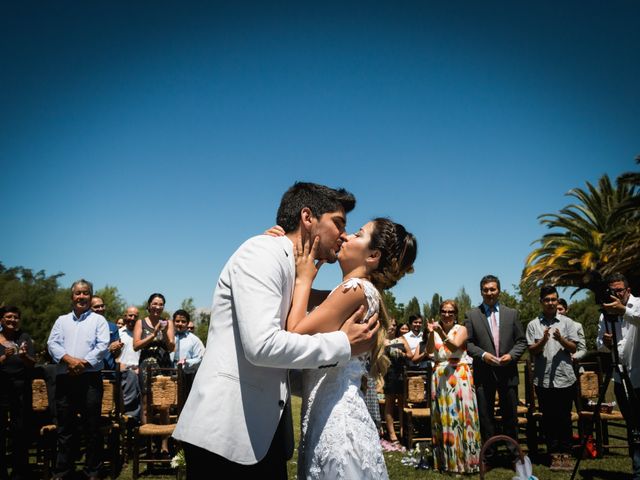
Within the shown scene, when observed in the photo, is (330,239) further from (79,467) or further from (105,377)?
(79,467)

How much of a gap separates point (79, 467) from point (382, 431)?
603 cm

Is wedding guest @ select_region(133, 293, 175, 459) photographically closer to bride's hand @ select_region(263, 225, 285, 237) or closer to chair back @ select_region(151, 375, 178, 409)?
chair back @ select_region(151, 375, 178, 409)

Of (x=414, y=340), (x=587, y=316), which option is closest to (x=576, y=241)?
(x=587, y=316)

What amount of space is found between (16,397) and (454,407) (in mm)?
6304

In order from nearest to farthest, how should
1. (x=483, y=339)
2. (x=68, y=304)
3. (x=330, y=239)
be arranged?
1. (x=330, y=239)
2. (x=483, y=339)
3. (x=68, y=304)

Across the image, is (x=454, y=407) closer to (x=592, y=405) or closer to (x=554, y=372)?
(x=554, y=372)

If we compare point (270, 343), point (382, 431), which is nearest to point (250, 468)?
point (270, 343)

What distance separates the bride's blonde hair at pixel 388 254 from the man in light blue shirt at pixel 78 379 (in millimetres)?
5381

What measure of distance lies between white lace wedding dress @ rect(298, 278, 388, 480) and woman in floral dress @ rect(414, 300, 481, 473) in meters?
5.33

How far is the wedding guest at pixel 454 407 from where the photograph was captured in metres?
7.75

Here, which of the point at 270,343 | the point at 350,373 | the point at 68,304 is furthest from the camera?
the point at 68,304

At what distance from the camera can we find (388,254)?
344 cm

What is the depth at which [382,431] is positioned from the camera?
1138 centimetres

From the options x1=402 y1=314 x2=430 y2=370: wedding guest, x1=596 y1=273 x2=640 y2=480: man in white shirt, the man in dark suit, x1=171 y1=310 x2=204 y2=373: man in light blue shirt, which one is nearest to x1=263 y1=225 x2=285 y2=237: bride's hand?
x1=596 y1=273 x2=640 y2=480: man in white shirt
